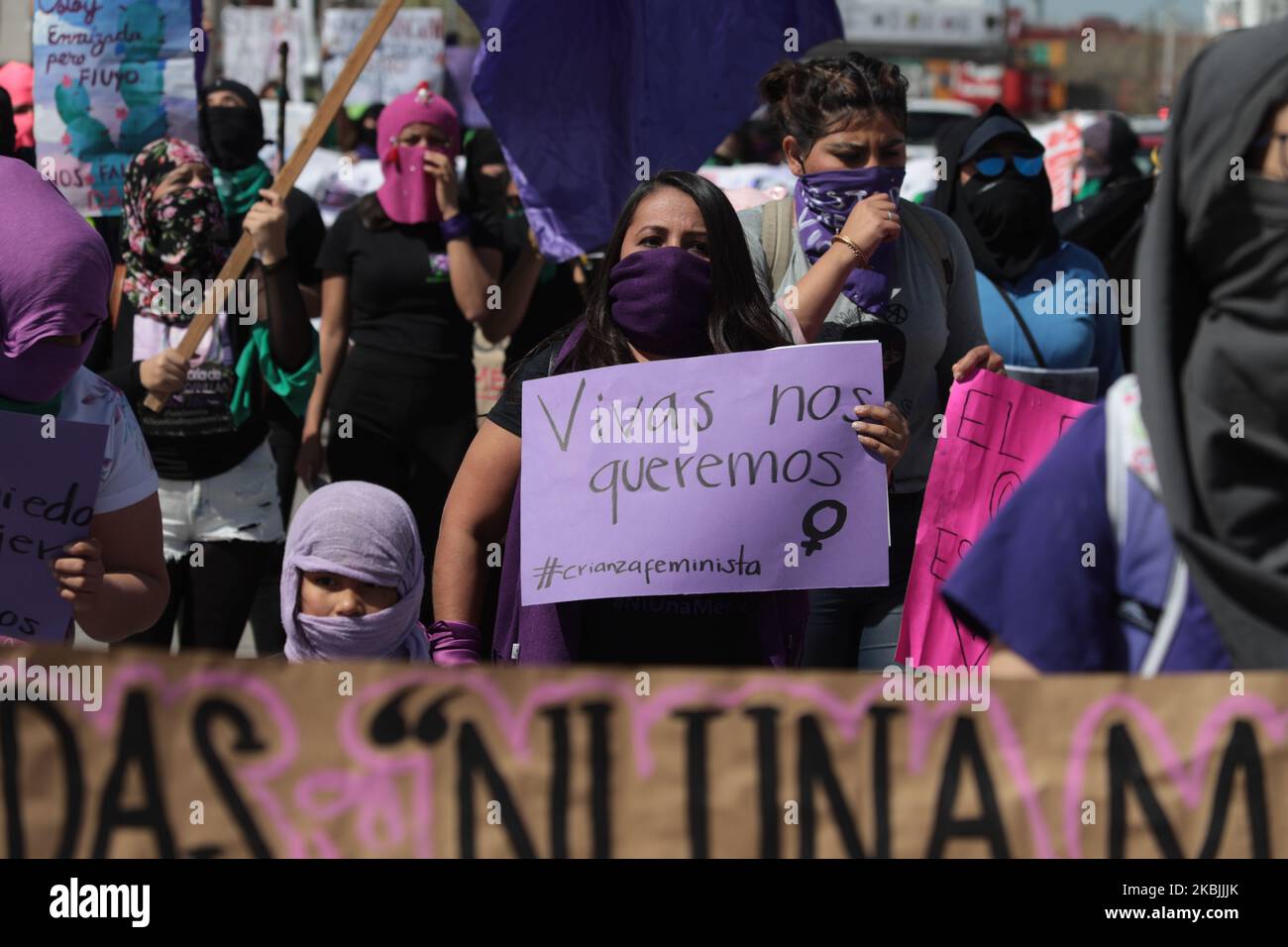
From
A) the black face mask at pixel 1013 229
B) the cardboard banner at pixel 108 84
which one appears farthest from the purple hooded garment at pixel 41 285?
the cardboard banner at pixel 108 84

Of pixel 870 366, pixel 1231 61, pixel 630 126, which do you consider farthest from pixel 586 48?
pixel 1231 61

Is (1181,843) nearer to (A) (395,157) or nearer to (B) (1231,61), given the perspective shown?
(B) (1231,61)

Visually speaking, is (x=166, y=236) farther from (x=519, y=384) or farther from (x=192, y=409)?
(x=519, y=384)

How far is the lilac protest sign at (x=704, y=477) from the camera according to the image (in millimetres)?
3457

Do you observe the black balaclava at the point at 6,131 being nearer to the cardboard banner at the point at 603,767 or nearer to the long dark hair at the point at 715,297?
the long dark hair at the point at 715,297

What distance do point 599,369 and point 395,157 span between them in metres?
3.51

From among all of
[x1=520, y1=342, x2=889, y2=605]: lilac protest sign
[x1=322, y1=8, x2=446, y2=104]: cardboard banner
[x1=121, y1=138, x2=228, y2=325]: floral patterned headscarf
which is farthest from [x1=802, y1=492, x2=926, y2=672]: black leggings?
[x1=322, y1=8, x2=446, y2=104]: cardboard banner

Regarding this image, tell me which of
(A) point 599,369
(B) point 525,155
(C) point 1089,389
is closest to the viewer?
(A) point 599,369

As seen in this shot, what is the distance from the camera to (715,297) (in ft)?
11.9

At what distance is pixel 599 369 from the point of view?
3508mm

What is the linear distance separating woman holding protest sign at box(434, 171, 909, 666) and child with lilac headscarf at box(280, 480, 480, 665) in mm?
171

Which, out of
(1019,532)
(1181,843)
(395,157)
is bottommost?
(1181,843)

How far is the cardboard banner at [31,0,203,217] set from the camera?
718 cm

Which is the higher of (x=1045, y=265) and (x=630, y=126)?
(x=630, y=126)
